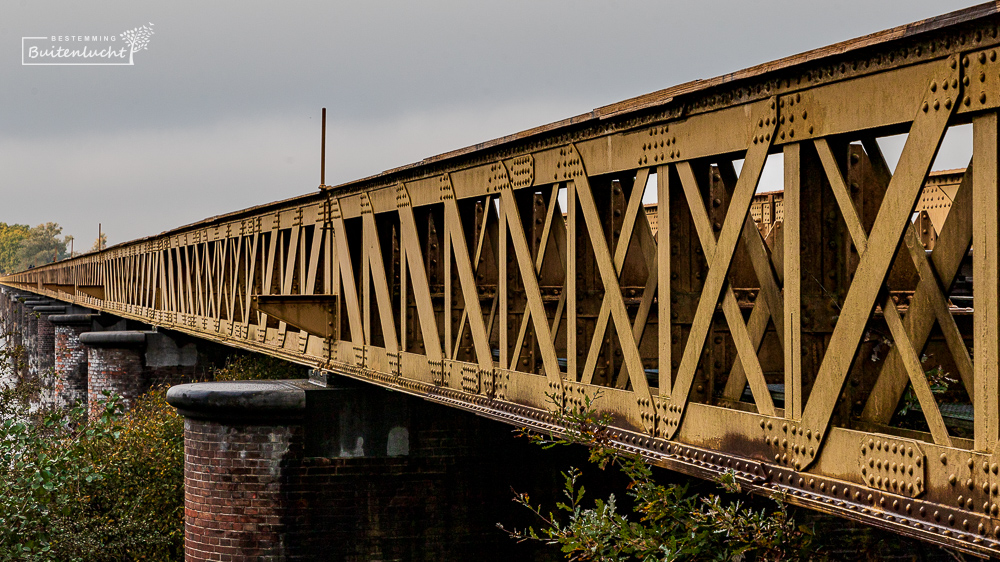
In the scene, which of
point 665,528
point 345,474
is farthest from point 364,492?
point 665,528

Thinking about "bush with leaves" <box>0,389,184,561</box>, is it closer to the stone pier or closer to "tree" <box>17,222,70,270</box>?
the stone pier

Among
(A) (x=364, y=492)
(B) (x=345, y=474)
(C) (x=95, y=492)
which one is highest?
(B) (x=345, y=474)

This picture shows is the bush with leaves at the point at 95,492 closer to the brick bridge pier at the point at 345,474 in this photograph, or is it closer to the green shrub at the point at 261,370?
the green shrub at the point at 261,370

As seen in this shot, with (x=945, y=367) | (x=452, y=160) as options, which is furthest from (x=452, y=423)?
(x=945, y=367)

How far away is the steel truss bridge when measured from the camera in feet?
14.4

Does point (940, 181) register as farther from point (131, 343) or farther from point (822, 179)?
point (131, 343)

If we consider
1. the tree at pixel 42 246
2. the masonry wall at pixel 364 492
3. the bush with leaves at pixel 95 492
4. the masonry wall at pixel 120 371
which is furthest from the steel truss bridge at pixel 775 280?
the tree at pixel 42 246

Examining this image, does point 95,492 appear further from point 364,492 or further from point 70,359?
point 70,359

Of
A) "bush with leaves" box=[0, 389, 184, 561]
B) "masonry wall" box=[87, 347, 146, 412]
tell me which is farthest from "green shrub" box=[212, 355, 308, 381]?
"masonry wall" box=[87, 347, 146, 412]

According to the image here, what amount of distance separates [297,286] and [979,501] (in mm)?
11105

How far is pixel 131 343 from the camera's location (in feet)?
85.8

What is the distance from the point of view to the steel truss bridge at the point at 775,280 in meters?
4.40

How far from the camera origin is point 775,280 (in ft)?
19.2

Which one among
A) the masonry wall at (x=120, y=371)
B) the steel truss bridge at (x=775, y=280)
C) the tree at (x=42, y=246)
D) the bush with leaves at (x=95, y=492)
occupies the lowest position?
the bush with leaves at (x=95, y=492)
